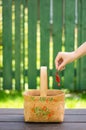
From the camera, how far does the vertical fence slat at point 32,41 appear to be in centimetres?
574

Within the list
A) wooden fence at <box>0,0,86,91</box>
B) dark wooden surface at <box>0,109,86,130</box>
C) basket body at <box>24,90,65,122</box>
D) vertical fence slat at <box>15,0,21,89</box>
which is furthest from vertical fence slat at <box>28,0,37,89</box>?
basket body at <box>24,90,65,122</box>

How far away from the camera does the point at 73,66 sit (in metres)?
5.86

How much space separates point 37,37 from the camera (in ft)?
19.4

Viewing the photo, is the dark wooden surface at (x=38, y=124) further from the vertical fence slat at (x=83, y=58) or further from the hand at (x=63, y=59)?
the vertical fence slat at (x=83, y=58)

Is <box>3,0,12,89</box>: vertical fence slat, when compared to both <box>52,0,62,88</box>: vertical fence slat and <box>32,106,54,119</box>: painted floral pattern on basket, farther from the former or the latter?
<box>32,106,54,119</box>: painted floral pattern on basket

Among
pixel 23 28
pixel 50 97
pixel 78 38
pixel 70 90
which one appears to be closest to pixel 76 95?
pixel 70 90

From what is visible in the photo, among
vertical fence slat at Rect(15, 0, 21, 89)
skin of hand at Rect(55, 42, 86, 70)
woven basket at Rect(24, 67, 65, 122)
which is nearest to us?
skin of hand at Rect(55, 42, 86, 70)

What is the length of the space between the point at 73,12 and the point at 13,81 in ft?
4.04

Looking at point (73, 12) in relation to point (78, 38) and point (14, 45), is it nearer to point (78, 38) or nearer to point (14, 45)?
point (78, 38)

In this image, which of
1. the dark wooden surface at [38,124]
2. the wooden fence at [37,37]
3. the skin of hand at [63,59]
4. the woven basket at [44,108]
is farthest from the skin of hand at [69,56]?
the wooden fence at [37,37]

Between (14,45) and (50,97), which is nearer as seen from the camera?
(50,97)

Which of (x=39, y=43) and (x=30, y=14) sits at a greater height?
(x=30, y=14)

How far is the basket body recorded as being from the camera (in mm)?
2305

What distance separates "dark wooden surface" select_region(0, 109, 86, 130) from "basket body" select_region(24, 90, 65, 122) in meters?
0.04
